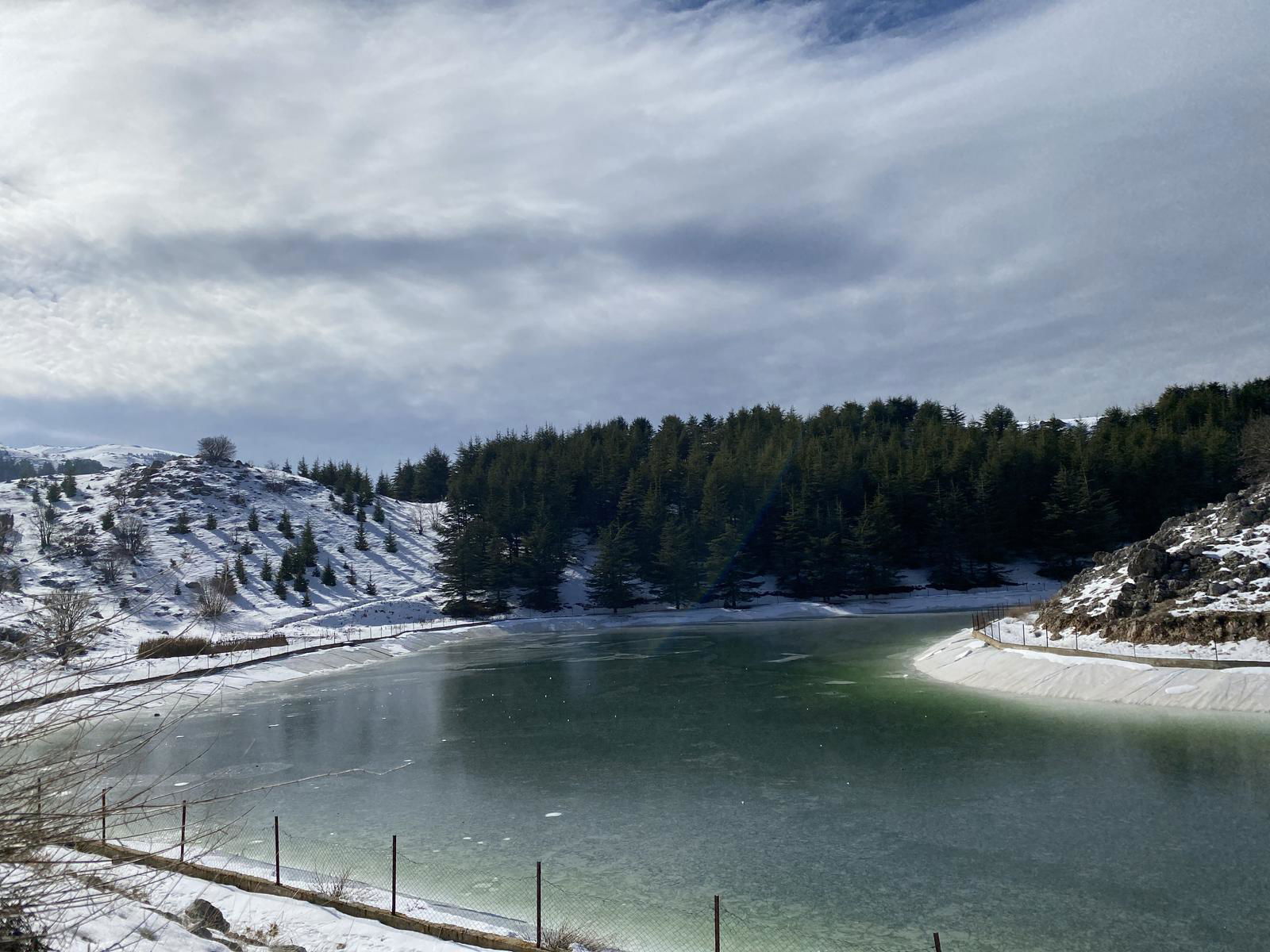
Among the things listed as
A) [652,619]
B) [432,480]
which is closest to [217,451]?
[432,480]

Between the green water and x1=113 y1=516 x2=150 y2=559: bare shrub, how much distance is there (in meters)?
45.4

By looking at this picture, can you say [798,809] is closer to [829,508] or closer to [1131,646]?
[1131,646]

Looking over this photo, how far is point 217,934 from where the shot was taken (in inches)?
396

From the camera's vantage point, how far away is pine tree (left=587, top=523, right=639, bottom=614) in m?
84.8

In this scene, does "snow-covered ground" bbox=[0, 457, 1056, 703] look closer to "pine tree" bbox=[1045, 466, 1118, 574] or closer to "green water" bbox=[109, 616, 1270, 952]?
"pine tree" bbox=[1045, 466, 1118, 574]

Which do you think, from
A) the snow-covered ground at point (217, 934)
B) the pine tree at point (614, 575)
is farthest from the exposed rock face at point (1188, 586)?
the pine tree at point (614, 575)

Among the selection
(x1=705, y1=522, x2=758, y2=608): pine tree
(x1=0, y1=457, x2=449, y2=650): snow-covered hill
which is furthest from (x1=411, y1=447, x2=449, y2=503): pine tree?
(x1=705, y1=522, x2=758, y2=608): pine tree

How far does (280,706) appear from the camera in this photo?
36.9m

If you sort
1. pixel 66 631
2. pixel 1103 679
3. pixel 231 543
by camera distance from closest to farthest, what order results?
pixel 66 631 < pixel 1103 679 < pixel 231 543

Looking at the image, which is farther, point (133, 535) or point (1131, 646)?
point (133, 535)

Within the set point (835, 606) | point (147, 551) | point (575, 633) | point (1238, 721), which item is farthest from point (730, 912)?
point (147, 551)

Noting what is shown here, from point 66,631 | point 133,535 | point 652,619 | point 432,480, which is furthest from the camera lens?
point 432,480

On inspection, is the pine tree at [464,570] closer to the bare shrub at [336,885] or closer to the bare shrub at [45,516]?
the bare shrub at [45,516]

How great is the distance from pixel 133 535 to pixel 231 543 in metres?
13.5
